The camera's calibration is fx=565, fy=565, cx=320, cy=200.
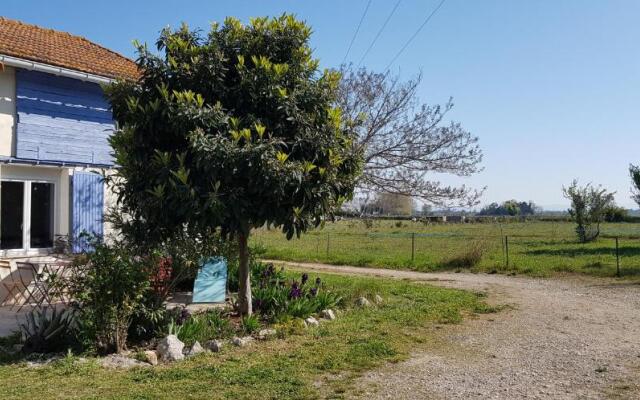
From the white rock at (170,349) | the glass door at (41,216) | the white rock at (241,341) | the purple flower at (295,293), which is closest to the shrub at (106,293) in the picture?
the white rock at (170,349)

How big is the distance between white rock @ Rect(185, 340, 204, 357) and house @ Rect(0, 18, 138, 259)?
4.48 metres

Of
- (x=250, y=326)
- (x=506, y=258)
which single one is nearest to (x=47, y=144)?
(x=250, y=326)

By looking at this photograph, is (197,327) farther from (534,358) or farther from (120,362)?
(534,358)

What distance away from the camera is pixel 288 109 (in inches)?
295

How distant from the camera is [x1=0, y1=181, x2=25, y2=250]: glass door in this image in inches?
419

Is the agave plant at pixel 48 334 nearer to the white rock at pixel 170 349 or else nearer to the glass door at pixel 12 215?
the white rock at pixel 170 349

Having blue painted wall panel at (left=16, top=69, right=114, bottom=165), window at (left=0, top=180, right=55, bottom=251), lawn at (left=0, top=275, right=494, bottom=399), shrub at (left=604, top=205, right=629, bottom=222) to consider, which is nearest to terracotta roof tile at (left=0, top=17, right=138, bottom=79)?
blue painted wall panel at (left=16, top=69, right=114, bottom=165)

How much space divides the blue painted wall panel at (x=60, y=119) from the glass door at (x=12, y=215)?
654 millimetres

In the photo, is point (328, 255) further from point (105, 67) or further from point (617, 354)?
point (617, 354)

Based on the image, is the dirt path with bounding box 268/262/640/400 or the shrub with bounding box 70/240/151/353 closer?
the dirt path with bounding box 268/262/640/400

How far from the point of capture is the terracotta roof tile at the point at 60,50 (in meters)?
11.2

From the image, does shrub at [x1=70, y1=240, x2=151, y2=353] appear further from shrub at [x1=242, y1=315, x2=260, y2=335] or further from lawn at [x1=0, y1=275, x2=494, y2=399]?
shrub at [x1=242, y1=315, x2=260, y2=335]

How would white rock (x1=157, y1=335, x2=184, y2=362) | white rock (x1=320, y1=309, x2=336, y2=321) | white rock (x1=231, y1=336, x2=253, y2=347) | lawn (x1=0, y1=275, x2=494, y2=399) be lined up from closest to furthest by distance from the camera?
lawn (x1=0, y1=275, x2=494, y2=399) → white rock (x1=157, y1=335, x2=184, y2=362) → white rock (x1=231, y1=336, x2=253, y2=347) → white rock (x1=320, y1=309, x2=336, y2=321)

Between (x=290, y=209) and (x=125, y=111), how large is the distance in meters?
2.59
